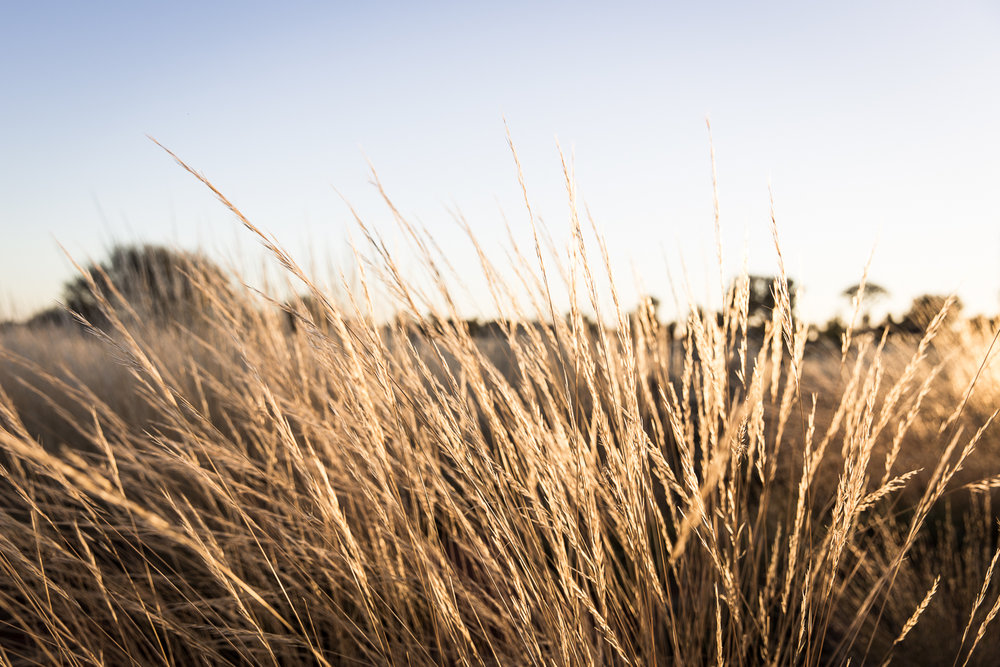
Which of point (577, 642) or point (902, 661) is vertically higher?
point (577, 642)

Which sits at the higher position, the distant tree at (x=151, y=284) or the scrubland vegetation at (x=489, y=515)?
the distant tree at (x=151, y=284)

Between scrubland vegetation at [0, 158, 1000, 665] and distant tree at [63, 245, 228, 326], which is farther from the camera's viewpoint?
distant tree at [63, 245, 228, 326]

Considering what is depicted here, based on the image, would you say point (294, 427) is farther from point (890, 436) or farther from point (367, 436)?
point (890, 436)

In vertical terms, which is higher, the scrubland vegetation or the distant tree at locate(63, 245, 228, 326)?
the distant tree at locate(63, 245, 228, 326)

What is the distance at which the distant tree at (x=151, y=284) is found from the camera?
72.9 inches

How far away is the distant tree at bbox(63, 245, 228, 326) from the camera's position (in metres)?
1.85

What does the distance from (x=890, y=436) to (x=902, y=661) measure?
2153 mm

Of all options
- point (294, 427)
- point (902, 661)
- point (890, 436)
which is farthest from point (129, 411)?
point (890, 436)

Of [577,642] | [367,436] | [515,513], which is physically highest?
[367,436]

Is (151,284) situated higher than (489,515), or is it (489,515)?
(151,284)

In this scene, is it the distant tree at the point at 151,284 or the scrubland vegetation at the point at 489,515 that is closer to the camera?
the scrubland vegetation at the point at 489,515

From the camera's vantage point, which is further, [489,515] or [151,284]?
[151,284]

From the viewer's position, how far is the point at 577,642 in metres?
Answer: 1.02

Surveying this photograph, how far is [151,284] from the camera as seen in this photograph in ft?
24.6
